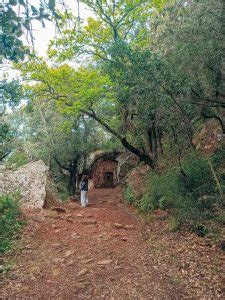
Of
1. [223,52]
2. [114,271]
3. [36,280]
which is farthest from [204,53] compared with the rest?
[36,280]

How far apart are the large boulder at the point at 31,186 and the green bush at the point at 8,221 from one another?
6.08ft

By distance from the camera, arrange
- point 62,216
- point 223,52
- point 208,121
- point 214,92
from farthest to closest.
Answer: point 208,121 < point 62,216 < point 214,92 < point 223,52

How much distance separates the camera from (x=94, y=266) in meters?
6.48

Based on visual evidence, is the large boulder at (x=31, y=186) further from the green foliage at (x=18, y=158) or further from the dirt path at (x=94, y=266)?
the green foliage at (x=18, y=158)

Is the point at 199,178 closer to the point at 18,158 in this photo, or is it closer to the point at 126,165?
the point at 126,165

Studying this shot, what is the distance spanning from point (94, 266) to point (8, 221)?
3.84m

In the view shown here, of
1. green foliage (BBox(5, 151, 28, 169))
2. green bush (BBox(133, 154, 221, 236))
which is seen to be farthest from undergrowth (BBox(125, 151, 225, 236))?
green foliage (BBox(5, 151, 28, 169))

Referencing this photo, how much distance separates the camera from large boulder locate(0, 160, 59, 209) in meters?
12.3

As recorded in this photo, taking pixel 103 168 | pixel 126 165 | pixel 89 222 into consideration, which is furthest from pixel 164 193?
pixel 103 168

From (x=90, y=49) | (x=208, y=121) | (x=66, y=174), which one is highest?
(x=90, y=49)

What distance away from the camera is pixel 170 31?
32.3ft

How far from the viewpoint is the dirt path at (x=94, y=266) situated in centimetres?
538

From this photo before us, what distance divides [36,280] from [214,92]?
8.40 metres

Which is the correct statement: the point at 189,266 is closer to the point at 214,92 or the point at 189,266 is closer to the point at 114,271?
the point at 114,271
